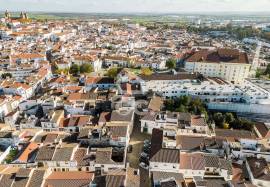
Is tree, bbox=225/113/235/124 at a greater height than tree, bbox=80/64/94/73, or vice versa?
tree, bbox=80/64/94/73

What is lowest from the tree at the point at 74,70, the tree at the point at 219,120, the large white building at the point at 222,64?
the tree at the point at 219,120

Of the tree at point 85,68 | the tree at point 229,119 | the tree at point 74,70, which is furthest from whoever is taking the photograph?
the tree at point 74,70

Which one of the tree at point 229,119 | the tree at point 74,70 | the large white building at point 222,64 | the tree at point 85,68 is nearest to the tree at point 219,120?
the tree at point 229,119

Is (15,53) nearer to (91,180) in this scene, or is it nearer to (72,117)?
(72,117)

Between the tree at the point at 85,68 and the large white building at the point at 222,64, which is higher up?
the large white building at the point at 222,64

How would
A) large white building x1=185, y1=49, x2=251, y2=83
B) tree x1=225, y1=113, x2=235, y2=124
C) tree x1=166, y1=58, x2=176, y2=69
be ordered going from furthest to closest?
tree x1=166, y1=58, x2=176, y2=69, large white building x1=185, y1=49, x2=251, y2=83, tree x1=225, y1=113, x2=235, y2=124

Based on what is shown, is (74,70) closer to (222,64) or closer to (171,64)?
(171,64)

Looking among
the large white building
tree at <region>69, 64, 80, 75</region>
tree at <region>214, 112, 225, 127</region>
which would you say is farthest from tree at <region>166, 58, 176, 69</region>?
tree at <region>214, 112, 225, 127</region>

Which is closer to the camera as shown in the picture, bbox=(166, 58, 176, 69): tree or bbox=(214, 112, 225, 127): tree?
bbox=(214, 112, 225, 127): tree

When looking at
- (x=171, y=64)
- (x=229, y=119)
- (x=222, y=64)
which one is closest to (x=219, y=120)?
(x=229, y=119)

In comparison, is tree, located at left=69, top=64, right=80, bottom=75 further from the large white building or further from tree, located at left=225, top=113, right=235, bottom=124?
tree, located at left=225, top=113, right=235, bottom=124

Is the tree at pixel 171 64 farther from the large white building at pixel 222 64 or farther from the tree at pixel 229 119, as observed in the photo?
the tree at pixel 229 119
